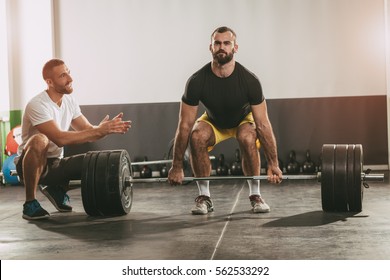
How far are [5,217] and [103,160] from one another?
82cm

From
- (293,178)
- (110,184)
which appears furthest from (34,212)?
(293,178)

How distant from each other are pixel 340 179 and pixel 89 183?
1.40m

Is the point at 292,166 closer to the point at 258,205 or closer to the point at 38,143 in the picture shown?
the point at 258,205

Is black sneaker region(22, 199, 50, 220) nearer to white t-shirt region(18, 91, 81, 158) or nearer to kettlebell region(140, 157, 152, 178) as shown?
white t-shirt region(18, 91, 81, 158)

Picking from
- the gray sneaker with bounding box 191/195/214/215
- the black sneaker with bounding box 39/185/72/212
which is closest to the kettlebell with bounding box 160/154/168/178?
the black sneaker with bounding box 39/185/72/212

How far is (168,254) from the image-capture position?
2.73m

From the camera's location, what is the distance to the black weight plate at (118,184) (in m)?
3.70

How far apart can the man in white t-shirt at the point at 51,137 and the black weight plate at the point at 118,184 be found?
0.17m

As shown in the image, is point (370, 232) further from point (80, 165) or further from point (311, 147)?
point (311, 147)

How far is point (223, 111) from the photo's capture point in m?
3.80

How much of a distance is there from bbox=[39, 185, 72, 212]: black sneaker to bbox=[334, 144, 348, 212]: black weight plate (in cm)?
172

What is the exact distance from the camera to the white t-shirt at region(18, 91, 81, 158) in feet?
12.6

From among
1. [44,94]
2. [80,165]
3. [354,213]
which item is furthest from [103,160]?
[354,213]

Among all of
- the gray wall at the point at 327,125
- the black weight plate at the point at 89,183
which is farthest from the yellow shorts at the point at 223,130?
the gray wall at the point at 327,125
